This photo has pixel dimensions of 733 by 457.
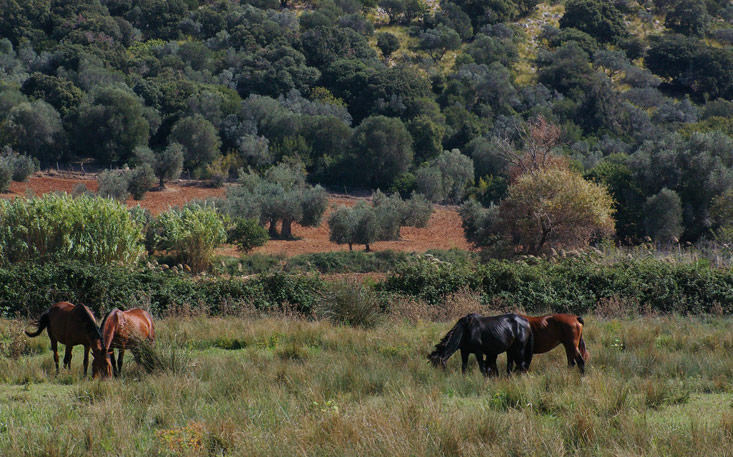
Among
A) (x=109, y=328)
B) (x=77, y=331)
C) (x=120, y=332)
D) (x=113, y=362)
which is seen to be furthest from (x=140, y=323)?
(x=77, y=331)

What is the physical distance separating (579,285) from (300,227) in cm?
3137

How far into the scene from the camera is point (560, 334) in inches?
354

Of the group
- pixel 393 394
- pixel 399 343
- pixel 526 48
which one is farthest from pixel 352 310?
pixel 526 48

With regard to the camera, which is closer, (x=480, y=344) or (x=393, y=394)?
(x=393, y=394)

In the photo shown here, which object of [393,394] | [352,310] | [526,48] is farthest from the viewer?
[526,48]

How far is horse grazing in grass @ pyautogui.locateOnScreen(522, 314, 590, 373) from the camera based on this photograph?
352 inches

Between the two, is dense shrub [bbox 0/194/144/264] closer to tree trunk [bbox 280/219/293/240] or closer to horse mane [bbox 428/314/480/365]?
horse mane [bbox 428/314/480/365]

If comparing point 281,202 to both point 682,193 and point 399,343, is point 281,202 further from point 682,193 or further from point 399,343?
point 399,343

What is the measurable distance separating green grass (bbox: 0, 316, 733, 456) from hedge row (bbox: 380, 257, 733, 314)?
133 inches

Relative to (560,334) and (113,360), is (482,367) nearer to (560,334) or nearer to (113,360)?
(560,334)

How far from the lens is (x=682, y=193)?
35438 mm

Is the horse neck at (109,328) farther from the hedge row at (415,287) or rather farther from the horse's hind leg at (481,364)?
the hedge row at (415,287)

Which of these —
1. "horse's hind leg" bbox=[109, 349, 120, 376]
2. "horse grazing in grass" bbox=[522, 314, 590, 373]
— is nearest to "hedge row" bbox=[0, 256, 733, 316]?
"horse's hind leg" bbox=[109, 349, 120, 376]

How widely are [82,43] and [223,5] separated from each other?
24.9 meters
